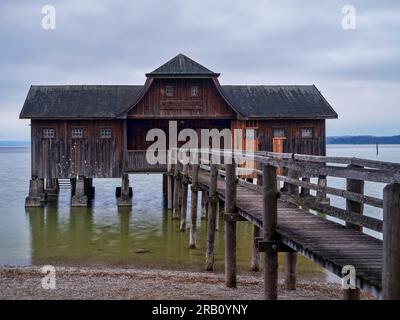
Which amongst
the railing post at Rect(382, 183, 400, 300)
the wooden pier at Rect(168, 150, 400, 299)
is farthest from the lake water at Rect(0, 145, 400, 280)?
the railing post at Rect(382, 183, 400, 300)

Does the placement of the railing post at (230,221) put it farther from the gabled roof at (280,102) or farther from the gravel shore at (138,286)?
the gabled roof at (280,102)

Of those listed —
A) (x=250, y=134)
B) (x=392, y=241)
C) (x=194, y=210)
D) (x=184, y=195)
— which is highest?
(x=250, y=134)

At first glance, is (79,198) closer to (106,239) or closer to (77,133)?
(77,133)

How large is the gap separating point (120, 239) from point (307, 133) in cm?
1311

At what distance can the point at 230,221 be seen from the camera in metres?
11.9

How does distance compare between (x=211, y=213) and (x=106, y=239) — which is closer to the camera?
(x=211, y=213)

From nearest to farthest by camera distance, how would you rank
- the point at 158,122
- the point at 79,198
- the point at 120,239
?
1. the point at 120,239
2. the point at 79,198
3. the point at 158,122

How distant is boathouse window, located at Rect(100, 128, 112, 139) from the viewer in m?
27.9

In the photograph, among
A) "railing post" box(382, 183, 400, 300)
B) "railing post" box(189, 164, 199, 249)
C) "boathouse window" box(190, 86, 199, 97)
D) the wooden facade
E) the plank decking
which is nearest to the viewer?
"railing post" box(382, 183, 400, 300)

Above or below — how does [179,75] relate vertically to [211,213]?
above

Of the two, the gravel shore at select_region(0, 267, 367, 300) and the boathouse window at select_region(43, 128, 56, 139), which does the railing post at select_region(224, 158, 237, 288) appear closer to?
the gravel shore at select_region(0, 267, 367, 300)

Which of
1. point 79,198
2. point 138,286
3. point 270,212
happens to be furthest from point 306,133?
point 270,212

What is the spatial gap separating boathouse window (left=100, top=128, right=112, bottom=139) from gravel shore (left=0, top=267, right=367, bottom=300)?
13.3 m
